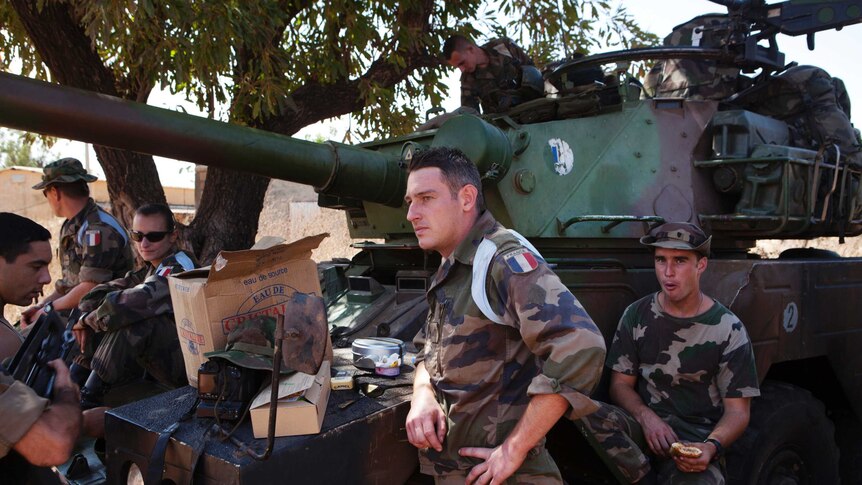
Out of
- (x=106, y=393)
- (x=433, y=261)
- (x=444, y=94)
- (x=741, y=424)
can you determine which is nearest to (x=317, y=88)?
(x=444, y=94)

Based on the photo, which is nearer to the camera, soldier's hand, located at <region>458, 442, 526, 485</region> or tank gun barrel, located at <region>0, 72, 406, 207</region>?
soldier's hand, located at <region>458, 442, 526, 485</region>

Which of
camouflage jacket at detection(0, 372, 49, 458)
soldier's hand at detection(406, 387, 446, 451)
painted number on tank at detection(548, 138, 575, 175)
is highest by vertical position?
painted number on tank at detection(548, 138, 575, 175)

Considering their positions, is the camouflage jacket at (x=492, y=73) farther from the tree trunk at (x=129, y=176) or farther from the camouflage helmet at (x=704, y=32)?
the tree trunk at (x=129, y=176)

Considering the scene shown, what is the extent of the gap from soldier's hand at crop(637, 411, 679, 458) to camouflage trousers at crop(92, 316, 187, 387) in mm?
2213

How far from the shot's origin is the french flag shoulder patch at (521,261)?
88.3 inches

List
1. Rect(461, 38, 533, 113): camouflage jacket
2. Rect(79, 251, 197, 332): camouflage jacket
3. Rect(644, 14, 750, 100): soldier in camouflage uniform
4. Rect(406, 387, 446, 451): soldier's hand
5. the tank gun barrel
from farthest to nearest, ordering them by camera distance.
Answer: Rect(461, 38, 533, 113): camouflage jacket → Rect(644, 14, 750, 100): soldier in camouflage uniform → Rect(79, 251, 197, 332): camouflage jacket → the tank gun barrel → Rect(406, 387, 446, 451): soldier's hand

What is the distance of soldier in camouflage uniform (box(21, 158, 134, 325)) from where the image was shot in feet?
15.6

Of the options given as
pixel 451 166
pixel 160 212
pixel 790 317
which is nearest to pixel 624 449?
pixel 790 317

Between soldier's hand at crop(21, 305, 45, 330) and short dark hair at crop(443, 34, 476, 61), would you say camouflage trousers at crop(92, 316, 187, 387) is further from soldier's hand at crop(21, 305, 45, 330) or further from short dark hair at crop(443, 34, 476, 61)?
short dark hair at crop(443, 34, 476, 61)

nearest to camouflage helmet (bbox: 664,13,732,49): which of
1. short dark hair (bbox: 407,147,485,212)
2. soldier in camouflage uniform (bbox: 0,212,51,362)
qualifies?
short dark hair (bbox: 407,147,485,212)

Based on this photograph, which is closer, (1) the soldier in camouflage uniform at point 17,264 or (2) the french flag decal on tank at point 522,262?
(2) the french flag decal on tank at point 522,262

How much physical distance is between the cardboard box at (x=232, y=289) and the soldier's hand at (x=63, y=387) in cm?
52

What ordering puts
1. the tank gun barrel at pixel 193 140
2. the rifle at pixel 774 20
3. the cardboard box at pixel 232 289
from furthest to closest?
the rifle at pixel 774 20 < the tank gun barrel at pixel 193 140 < the cardboard box at pixel 232 289

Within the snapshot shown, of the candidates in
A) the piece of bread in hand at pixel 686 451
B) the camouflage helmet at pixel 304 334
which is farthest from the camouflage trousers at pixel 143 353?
the piece of bread in hand at pixel 686 451
